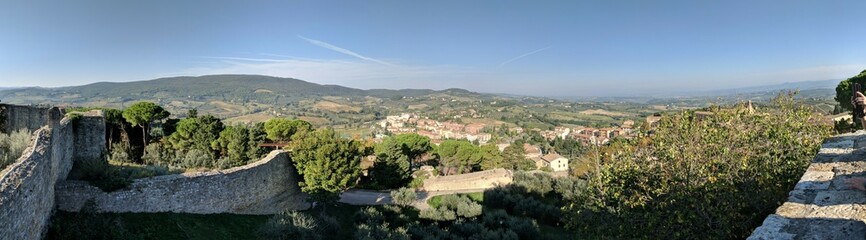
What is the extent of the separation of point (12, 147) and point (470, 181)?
67.5 ft

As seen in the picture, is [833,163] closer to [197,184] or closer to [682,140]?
[682,140]

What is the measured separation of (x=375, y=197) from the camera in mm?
22219

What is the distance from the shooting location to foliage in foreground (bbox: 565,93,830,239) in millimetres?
5828

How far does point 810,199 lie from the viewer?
146 inches

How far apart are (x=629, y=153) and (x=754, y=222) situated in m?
2.70

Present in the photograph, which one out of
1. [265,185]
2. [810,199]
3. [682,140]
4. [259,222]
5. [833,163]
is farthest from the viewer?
[265,185]

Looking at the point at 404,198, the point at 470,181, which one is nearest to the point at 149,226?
the point at 404,198

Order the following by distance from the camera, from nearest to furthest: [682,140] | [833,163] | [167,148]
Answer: [833,163] → [682,140] → [167,148]

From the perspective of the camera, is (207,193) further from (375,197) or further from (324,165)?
(375,197)

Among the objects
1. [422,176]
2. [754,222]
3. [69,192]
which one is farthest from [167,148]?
[754,222]

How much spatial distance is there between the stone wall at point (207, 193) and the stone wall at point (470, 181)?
9.39 meters

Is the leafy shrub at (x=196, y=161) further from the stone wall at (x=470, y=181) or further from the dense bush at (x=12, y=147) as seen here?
the stone wall at (x=470, y=181)

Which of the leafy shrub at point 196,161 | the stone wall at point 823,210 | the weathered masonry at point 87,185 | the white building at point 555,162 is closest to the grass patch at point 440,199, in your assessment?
the weathered masonry at point 87,185

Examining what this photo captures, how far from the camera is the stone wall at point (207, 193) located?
400 inches
